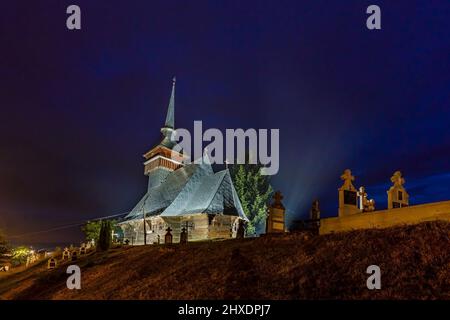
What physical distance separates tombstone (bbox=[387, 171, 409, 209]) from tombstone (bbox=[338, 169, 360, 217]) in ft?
4.47

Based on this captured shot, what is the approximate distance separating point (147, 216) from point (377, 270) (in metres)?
40.9

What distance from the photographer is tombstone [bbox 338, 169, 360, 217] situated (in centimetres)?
1622

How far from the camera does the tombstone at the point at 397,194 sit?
16.0 metres

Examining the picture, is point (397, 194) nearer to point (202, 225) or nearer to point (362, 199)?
point (362, 199)

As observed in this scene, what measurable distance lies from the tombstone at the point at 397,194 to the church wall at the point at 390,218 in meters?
2.51

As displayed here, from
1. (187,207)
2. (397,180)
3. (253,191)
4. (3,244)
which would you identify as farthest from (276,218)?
(3,244)

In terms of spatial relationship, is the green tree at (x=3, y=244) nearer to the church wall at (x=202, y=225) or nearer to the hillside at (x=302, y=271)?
the church wall at (x=202, y=225)

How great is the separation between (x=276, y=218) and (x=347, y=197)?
12.2 feet

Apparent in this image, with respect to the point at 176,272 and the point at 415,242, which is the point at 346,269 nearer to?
the point at 415,242

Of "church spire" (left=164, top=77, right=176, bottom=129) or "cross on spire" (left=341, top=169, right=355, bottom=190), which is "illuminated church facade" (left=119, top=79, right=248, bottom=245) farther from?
"cross on spire" (left=341, top=169, right=355, bottom=190)

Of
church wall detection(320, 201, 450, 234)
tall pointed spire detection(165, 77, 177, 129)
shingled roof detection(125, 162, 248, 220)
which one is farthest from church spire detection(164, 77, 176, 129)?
church wall detection(320, 201, 450, 234)
